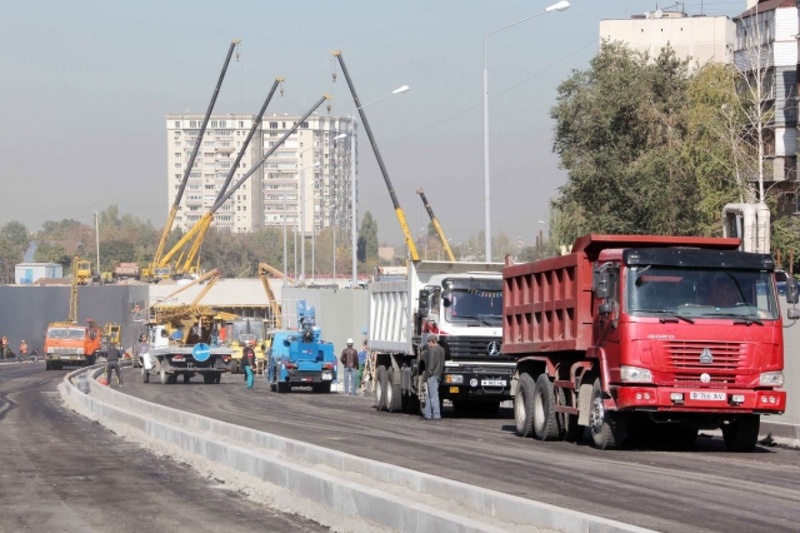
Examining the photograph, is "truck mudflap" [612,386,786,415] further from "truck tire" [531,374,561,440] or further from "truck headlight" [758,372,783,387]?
"truck tire" [531,374,561,440]

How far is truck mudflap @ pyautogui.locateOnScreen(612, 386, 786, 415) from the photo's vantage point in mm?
18500

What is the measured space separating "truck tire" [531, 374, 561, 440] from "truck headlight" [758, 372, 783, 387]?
3608mm

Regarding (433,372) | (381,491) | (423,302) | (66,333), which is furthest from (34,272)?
(381,491)

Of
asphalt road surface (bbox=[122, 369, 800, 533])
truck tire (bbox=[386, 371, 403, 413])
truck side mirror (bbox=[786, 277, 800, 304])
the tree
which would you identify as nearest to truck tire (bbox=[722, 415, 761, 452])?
asphalt road surface (bbox=[122, 369, 800, 533])

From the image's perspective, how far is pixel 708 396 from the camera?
18.5m

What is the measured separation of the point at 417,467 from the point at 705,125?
40723 millimetres

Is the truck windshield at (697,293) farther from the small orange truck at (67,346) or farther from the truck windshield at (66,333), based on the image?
the truck windshield at (66,333)

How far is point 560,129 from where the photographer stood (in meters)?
59.6

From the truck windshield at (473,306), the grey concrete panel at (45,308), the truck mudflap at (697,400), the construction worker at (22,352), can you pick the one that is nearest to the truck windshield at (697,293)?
the truck mudflap at (697,400)

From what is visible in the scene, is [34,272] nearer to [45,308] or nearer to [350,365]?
[45,308]

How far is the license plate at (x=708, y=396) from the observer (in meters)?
18.5

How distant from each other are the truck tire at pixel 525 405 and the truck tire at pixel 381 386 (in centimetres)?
884

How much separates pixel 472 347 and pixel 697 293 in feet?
33.2

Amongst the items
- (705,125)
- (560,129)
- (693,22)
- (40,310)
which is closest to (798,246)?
(705,125)
